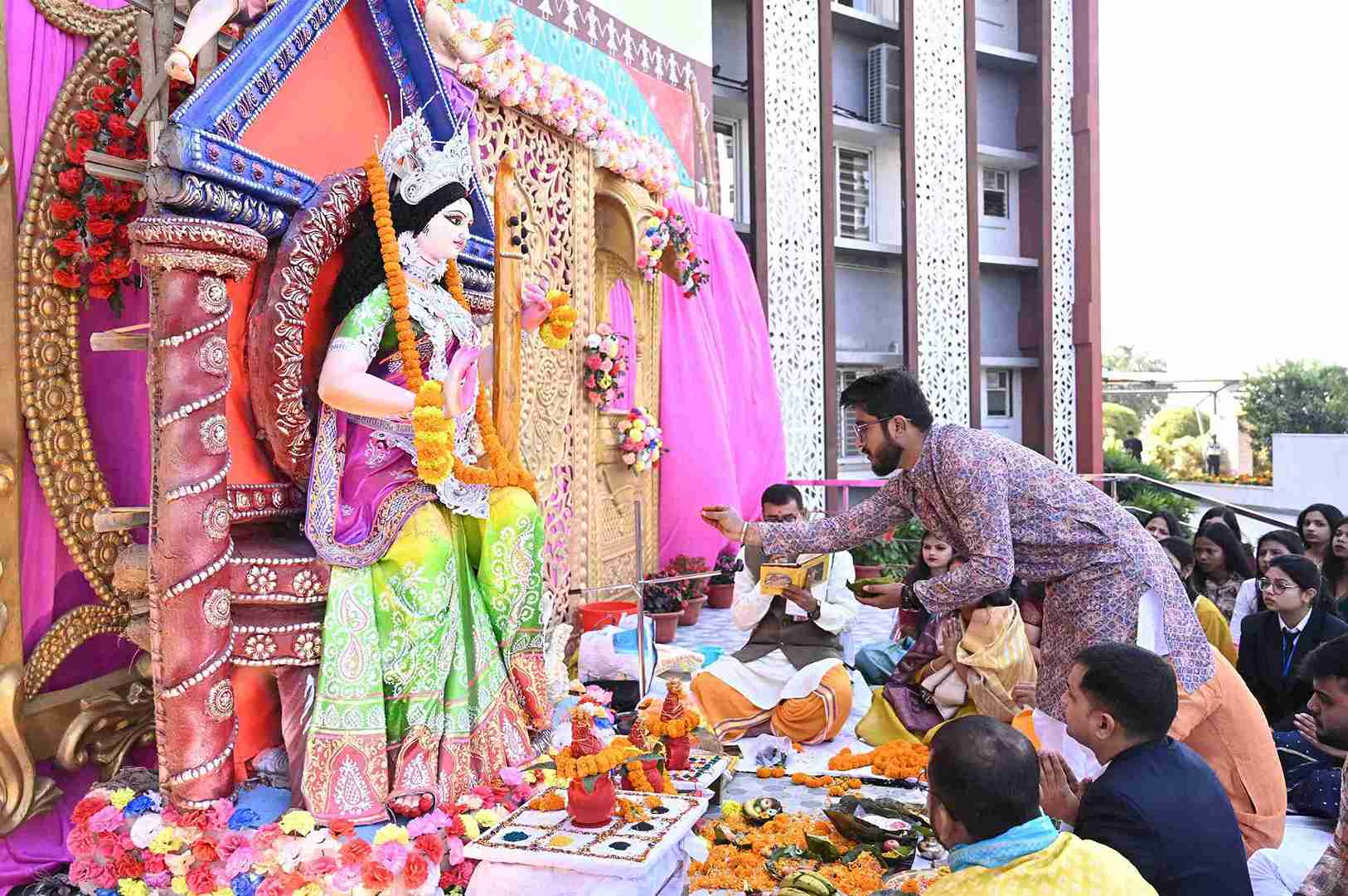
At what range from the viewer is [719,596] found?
954cm

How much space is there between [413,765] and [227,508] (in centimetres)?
102

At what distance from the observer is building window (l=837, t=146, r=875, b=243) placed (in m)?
14.7

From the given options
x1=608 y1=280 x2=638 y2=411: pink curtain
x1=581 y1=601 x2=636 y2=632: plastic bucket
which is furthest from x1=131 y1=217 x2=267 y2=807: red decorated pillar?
x1=608 y1=280 x2=638 y2=411: pink curtain

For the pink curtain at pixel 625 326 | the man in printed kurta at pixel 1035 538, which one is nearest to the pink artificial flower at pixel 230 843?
the man in printed kurta at pixel 1035 538

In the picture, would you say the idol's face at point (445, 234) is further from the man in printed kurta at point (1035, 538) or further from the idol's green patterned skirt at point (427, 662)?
the man in printed kurta at point (1035, 538)

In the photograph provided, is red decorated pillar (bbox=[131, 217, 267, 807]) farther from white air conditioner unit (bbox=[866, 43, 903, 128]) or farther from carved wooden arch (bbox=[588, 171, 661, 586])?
white air conditioner unit (bbox=[866, 43, 903, 128])

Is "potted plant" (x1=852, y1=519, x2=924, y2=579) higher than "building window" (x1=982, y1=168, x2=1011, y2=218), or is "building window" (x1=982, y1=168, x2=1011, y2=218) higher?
"building window" (x1=982, y1=168, x2=1011, y2=218)

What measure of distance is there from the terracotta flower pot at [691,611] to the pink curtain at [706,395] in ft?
1.39

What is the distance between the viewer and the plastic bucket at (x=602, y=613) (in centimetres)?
679

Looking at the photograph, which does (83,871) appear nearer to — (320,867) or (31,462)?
(320,867)

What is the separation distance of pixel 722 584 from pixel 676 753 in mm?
5590

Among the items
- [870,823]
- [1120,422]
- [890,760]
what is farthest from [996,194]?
[1120,422]

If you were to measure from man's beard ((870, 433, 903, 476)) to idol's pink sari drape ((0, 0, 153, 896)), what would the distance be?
2698mm

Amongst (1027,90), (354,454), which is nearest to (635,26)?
(354,454)
